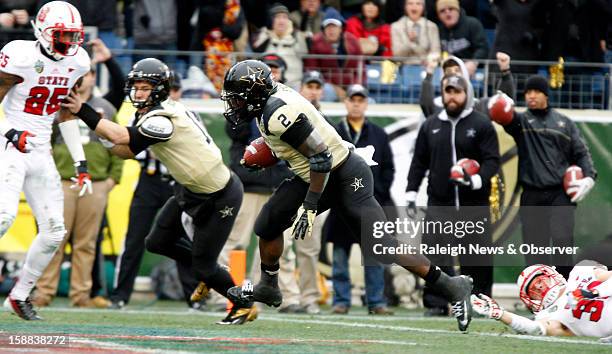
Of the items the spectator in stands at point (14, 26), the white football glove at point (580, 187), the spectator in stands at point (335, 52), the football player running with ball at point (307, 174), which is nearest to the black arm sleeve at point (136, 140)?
the football player running with ball at point (307, 174)

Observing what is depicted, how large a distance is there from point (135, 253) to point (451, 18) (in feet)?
13.3

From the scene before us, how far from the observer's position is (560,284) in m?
7.68

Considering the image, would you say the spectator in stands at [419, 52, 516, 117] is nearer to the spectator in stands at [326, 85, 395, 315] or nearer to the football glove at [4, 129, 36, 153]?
the spectator in stands at [326, 85, 395, 315]

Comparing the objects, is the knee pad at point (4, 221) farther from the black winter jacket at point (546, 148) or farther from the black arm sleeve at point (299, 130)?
the black winter jacket at point (546, 148)

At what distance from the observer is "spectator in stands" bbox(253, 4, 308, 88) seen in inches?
481

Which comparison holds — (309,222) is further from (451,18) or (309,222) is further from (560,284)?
(451,18)

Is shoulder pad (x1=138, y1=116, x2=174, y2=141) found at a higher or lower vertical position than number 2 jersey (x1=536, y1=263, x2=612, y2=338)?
higher

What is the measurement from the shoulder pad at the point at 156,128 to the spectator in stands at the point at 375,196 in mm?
2776

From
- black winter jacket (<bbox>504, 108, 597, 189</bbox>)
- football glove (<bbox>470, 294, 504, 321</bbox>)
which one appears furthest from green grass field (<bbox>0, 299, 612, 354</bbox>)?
black winter jacket (<bbox>504, 108, 597, 189</bbox>)

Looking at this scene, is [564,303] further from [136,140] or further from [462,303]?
[136,140]

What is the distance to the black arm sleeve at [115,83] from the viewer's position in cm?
1016

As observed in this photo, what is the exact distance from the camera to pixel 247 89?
25.3 ft

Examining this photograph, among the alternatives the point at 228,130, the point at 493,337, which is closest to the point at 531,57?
the point at 228,130

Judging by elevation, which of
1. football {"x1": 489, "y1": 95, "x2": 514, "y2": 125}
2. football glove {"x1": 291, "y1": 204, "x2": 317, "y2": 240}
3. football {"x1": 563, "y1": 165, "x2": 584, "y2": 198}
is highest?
football {"x1": 489, "y1": 95, "x2": 514, "y2": 125}
